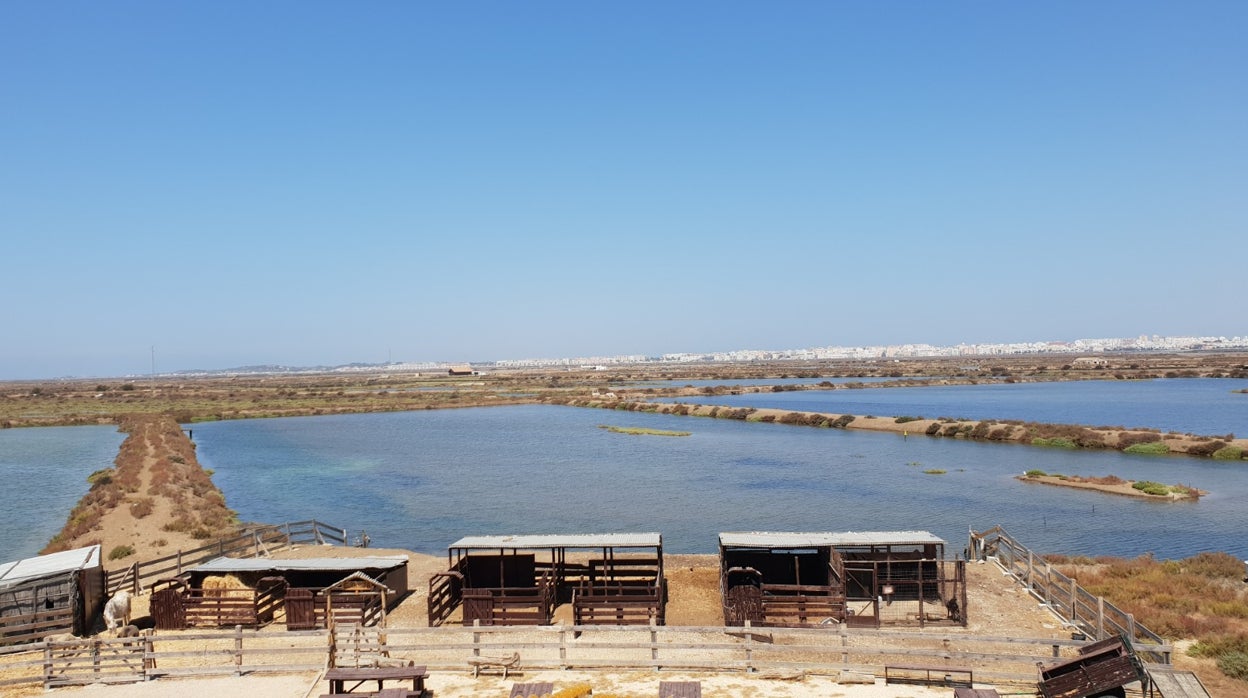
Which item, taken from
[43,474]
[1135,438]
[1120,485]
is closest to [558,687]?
[1120,485]

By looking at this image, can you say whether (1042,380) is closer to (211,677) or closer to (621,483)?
(621,483)

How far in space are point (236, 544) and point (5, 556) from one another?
10951 mm

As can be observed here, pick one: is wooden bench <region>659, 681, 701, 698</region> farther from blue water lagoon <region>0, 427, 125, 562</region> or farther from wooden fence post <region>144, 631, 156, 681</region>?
blue water lagoon <region>0, 427, 125, 562</region>

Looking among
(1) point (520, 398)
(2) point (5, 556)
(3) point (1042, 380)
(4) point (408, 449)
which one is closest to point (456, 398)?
(1) point (520, 398)

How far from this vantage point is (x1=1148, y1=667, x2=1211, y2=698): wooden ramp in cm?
1408

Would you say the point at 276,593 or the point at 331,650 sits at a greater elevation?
the point at 331,650

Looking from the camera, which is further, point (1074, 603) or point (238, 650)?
point (1074, 603)

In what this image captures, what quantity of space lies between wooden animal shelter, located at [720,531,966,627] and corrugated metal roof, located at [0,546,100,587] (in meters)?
17.3

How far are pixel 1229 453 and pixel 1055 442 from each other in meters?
11.7

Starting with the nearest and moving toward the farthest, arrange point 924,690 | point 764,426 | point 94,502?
point 924,690, point 94,502, point 764,426

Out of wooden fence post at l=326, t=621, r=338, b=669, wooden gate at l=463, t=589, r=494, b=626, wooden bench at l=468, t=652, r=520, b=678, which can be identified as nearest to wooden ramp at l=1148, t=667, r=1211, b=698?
wooden bench at l=468, t=652, r=520, b=678

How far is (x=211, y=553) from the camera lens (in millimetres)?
29031

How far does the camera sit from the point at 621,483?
48.8m

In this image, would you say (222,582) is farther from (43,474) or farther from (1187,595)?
(43,474)
